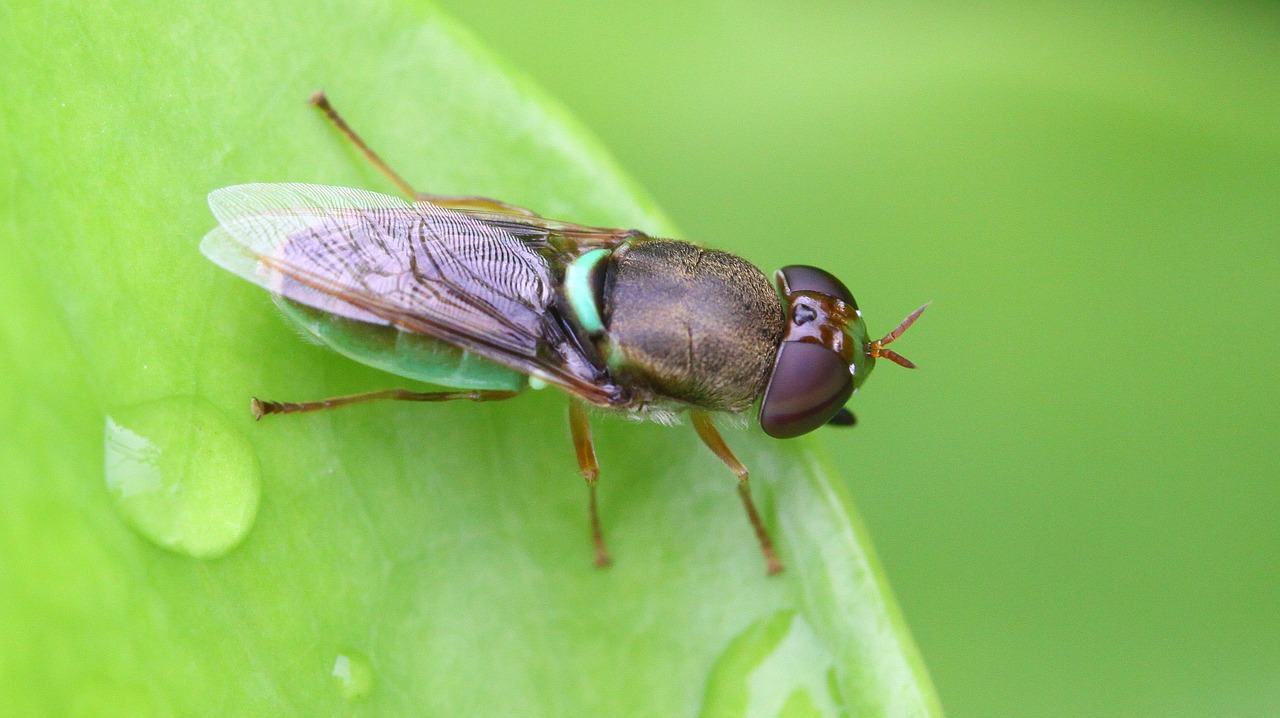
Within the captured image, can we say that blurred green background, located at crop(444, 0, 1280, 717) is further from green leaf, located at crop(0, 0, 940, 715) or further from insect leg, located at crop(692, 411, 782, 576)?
green leaf, located at crop(0, 0, 940, 715)

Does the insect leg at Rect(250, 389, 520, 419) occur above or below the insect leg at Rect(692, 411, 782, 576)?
below

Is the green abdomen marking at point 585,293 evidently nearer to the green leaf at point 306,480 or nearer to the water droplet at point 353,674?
the green leaf at point 306,480

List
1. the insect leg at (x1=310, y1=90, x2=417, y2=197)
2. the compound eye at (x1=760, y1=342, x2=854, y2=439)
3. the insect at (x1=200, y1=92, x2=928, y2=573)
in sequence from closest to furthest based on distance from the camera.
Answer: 1. the insect leg at (x1=310, y1=90, x2=417, y2=197)
2. the insect at (x1=200, y1=92, x2=928, y2=573)
3. the compound eye at (x1=760, y1=342, x2=854, y2=439)

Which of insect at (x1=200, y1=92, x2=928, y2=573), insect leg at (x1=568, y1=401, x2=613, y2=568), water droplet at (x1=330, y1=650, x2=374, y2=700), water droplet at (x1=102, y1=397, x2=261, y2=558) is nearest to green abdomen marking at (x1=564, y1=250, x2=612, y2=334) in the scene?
insect at (x1=200, y1=92, x2=928, y2=573)

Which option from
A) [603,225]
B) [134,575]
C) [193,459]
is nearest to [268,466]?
A: [193,459]

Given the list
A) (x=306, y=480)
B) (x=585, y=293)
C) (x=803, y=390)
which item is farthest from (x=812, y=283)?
(x=306, y=480)

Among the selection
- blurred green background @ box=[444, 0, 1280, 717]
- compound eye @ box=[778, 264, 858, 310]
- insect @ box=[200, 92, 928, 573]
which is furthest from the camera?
blurred green background @ box=[444, 0, 1280, 717]

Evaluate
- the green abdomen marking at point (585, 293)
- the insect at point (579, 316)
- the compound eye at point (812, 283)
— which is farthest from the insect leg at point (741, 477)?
the compound eye at point (812, 283)
